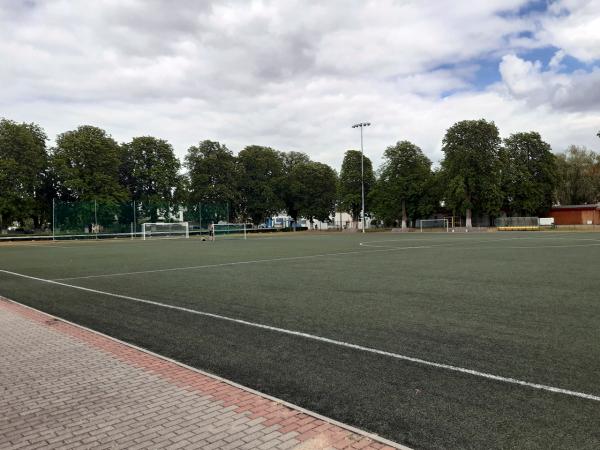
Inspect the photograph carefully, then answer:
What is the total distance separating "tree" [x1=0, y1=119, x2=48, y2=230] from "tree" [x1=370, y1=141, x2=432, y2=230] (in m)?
47.5

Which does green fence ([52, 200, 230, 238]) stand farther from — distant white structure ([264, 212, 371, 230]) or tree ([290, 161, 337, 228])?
distant white structure ([264, 212, 371, 230])

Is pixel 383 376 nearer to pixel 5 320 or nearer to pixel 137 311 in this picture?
pixel 137 311

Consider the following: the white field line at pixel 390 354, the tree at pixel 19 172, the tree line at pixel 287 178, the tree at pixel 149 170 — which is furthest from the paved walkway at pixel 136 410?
the tree at pixel 149 170

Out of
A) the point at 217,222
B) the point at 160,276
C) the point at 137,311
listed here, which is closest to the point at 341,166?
the point at 217,222

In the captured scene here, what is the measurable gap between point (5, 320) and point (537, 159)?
6992 centimetres

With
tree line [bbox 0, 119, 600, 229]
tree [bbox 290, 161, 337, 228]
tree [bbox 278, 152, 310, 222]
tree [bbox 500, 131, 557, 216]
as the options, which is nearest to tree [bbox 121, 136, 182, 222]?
tree line [bbox 0, 119, 600, 229]

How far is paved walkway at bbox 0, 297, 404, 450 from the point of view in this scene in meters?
3.54

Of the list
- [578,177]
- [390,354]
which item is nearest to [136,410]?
[390,354]

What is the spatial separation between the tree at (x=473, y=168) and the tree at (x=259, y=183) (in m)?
26.8

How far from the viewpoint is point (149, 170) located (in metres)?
63.3

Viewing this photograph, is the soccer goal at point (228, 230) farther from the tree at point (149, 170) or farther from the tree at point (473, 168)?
the tree at point (473, 168)

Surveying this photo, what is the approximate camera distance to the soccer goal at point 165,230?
2096 inches

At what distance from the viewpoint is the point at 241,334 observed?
6.77 metres

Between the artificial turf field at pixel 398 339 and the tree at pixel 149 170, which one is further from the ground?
the tree at pixel 149 170
